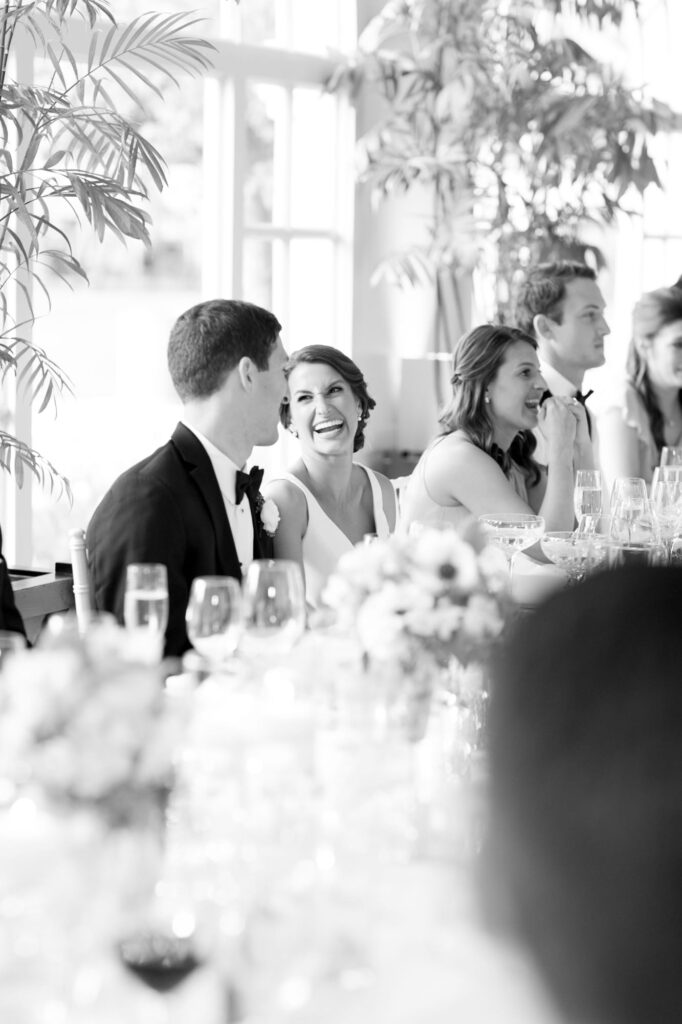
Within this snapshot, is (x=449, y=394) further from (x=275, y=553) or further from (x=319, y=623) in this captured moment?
(x=319, y=623)

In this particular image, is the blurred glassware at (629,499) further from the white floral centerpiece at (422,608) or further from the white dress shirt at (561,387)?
the white floral centerpiece at (422,608)

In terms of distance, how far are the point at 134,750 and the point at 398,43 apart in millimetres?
6251

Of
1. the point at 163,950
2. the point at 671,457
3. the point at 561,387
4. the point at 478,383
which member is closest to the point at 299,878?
the point at 163,950

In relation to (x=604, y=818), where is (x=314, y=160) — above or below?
above

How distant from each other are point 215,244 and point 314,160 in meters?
0.82

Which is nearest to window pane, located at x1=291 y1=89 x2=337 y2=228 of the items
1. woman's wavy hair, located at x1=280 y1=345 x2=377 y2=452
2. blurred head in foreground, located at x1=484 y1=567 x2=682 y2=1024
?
woman's wavy hair, located at x1=280 y1=345 x2=377 y2=452

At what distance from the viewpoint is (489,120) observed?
261 inches

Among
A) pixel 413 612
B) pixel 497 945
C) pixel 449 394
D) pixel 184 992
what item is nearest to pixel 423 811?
pixel 413 612

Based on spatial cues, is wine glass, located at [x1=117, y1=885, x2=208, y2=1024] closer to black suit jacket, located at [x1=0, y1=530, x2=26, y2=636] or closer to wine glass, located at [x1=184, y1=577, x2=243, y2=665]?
wine glass, located at [x1=184, y1=577, x2=243, y2=665]

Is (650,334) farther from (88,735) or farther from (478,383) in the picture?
(88,735)

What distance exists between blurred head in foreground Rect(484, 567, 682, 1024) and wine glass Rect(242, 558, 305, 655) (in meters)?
1.40

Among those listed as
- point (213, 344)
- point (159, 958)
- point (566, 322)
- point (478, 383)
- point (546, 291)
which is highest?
point (546, 291)

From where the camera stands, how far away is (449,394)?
277 inches

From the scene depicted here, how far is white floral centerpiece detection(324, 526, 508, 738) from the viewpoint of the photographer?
74.9 inches
